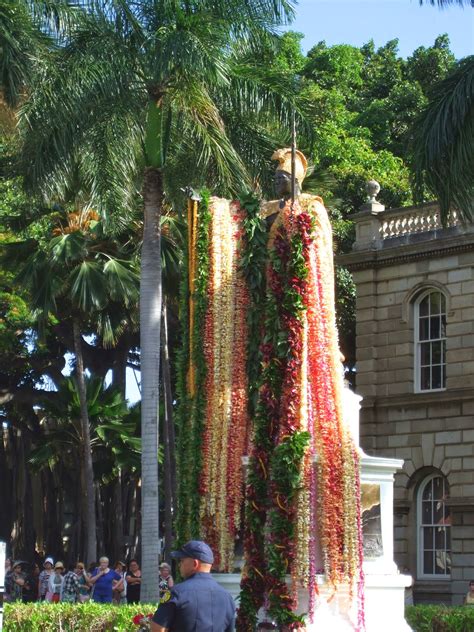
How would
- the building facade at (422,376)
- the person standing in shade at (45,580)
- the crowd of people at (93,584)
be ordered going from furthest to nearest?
the building facade at (422,376) < the person standing in shade at (45,580) < the crowd of people at (93,584)

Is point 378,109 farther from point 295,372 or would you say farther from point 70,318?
point 295,372

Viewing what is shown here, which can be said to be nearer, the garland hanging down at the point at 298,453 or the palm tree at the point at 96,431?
the garland hanging down at the point at 298,453

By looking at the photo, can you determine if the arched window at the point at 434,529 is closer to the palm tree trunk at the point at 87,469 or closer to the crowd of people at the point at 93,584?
the crowd of people at the point at 93,584

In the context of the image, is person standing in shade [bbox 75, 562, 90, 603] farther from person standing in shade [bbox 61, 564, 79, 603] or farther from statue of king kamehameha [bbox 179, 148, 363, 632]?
statue of king kamehameha [bbox 179, 148, 363, 632]

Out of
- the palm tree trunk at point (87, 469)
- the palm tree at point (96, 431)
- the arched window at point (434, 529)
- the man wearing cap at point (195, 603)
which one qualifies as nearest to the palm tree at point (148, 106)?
the man wearing cap at point (195, 603)

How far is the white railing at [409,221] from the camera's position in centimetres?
3381

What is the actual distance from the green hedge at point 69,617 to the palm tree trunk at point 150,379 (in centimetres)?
345

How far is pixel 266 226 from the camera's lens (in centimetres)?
1538

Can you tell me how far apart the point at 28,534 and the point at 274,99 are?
82.2 feet

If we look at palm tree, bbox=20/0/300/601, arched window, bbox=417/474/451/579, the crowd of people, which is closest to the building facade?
arched window, bbox=417/474/451/579

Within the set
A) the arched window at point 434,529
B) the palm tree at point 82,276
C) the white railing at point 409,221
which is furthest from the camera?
the white railing at point 409,221

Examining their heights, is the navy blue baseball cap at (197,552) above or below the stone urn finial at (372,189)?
below

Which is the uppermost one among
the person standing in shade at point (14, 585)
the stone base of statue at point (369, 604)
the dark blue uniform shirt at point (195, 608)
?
the dark blue uniform shirt at point (195, 608)

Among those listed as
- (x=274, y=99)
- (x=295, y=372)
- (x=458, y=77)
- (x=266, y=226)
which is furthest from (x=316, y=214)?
(x=274, y=99)
